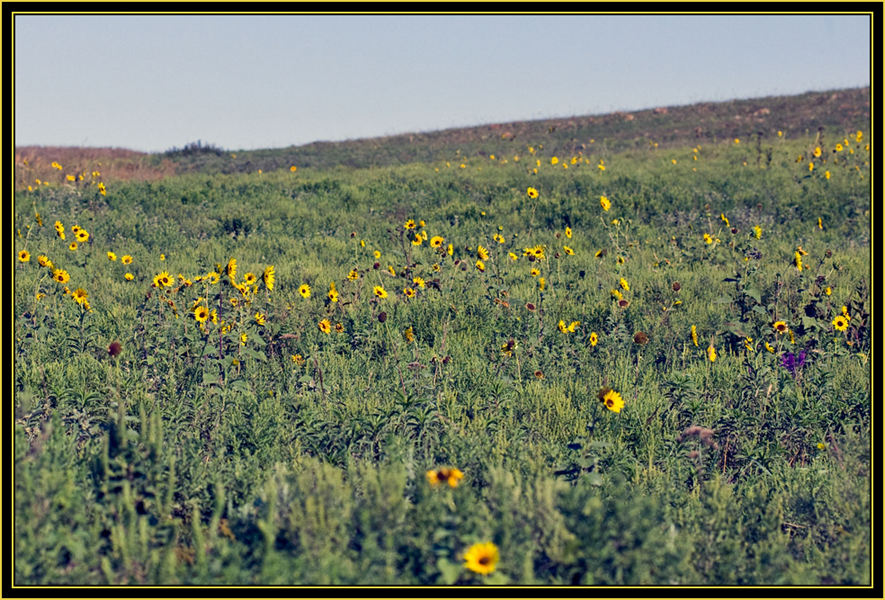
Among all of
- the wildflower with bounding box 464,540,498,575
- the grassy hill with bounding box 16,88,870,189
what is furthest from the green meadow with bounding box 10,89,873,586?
the grassy hill with bounding box 16,88,870,189

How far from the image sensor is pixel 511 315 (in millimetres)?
4883

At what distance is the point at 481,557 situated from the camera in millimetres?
1722

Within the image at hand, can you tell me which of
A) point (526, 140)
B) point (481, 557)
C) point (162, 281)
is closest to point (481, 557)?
point (481, 557)

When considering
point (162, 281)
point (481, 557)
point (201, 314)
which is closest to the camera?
point (481, 557)

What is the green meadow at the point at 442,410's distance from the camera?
1849mm

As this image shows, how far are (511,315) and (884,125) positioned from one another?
2.70 metres

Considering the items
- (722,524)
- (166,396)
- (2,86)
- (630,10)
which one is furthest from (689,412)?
(2,86)

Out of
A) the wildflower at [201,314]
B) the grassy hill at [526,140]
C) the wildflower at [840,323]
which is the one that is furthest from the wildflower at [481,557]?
the grassy hill at [526,140]

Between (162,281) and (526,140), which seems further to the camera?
(526,140)

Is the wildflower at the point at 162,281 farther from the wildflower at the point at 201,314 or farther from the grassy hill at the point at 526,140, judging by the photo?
the grassy hill at the point at 526,140

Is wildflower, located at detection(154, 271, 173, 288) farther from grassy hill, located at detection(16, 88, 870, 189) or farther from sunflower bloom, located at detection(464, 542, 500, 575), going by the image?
grassy hill, located at detection(16, 88, 870, 189)

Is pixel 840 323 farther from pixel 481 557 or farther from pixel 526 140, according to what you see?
pixel 526 140

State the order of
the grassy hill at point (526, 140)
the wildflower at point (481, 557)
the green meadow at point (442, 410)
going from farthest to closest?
the grassy hill at point (526, 140) < the green meadow at point (442, 410) < the wildflower at point (481, 557)

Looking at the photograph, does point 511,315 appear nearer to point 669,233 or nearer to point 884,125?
point 884,125
